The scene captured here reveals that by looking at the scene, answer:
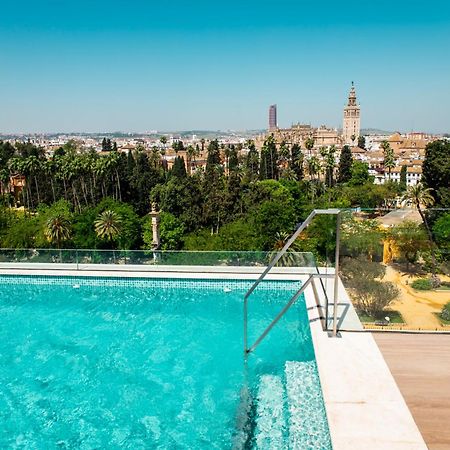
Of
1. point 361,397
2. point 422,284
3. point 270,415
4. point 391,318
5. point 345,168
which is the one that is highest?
point 422,284

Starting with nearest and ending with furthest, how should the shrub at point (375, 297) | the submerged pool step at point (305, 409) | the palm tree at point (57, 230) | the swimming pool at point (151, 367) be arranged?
the submerged pool step at point (305, 409) < the swimming pool at point (151, 367) < the shrub at point (375, 297) < the palm tree at point (57, 230)

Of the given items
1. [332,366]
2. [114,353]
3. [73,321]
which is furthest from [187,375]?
[73,321]

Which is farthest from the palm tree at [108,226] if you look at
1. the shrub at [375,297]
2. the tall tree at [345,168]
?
the tall tree at [345,168]

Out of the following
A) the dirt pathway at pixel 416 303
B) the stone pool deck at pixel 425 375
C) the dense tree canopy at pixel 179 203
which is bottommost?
the dense tree canopy at pixel 179 203

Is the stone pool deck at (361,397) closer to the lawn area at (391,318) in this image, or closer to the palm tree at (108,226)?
the lawn area at (391,318)

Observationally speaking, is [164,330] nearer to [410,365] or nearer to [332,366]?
[332,366]

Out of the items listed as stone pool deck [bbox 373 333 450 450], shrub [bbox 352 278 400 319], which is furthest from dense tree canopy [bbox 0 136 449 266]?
stone pool deck [bbox 373 333 450 450]

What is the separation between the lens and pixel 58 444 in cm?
525

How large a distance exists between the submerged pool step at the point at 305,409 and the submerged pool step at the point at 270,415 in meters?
0.13

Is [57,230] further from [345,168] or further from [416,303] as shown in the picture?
[345,168]

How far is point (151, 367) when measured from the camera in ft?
22.5

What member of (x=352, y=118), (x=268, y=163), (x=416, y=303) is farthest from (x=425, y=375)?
(x=352, y=118)

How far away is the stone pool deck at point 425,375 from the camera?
375 cm

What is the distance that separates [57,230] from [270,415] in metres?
17.0
